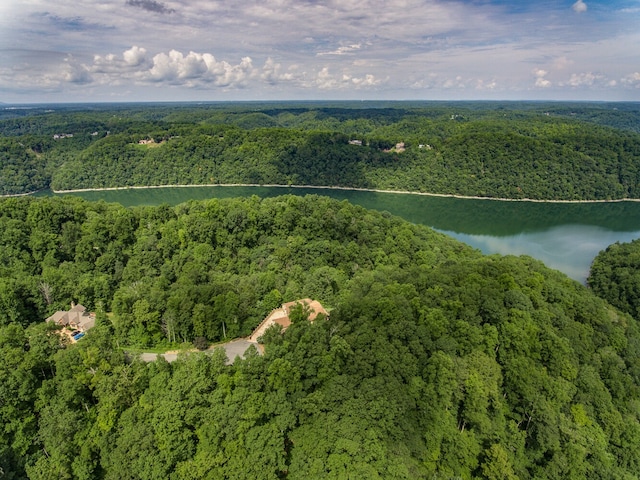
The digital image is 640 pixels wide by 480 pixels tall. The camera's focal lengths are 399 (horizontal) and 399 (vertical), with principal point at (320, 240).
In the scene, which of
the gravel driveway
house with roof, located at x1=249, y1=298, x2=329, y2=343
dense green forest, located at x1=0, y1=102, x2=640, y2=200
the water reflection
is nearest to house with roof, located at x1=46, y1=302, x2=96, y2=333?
the gravel driveway

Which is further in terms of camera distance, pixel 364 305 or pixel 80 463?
pixel 364 305

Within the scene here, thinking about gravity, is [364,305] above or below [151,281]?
above

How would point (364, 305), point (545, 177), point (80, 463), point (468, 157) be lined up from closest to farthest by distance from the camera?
point (80, 463) → point (364, 305) → point (545, 177) → point (468, 157)

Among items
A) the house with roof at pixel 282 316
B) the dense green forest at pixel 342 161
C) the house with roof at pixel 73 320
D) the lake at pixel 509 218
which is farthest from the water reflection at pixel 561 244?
the house with roof at pixel 73 320

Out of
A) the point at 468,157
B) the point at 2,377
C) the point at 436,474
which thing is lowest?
the point at 436,474

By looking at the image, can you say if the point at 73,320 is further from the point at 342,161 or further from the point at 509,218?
the point at 342,161

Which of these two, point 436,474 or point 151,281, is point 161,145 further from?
point 436,474

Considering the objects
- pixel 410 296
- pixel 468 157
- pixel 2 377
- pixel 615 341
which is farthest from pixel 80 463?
pixel 468 157
